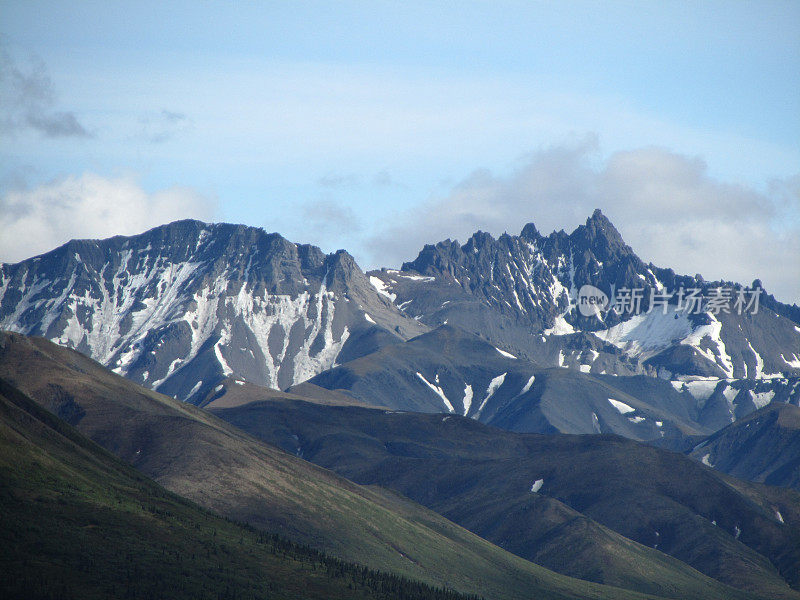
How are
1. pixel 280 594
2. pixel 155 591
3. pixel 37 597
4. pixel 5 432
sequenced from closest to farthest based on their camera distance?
pixel 37 597 < pixel 155 591 < pixel 280 594 < pixel 5 432

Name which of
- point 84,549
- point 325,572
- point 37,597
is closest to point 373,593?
point 325,572

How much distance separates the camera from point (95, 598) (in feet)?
498

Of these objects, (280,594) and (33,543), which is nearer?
(33,543)

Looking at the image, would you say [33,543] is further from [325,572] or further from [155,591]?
[325,572]

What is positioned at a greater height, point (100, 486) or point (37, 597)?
point (100, 486)

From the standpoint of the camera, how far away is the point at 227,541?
19800 cm

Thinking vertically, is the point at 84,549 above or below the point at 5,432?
below

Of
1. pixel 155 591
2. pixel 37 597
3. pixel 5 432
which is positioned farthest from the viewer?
pixel 5 432

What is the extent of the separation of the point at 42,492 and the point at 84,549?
57.0 feet

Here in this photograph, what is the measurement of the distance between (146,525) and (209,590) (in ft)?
72.6

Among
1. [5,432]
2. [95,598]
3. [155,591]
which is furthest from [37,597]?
[5,432]

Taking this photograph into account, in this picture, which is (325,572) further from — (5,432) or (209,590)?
(5,432)

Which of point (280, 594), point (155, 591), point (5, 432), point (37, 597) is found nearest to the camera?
point (37, 597)

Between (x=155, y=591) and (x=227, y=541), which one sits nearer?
(x=155, y=591)
